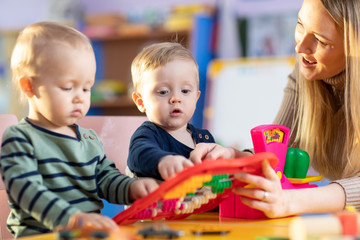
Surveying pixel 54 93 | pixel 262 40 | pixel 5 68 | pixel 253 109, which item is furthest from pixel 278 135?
pixel 5 68

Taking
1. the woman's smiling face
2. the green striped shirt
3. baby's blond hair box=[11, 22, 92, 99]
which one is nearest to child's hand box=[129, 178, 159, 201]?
the green striped shirt

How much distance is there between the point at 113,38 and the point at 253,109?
1528 mm

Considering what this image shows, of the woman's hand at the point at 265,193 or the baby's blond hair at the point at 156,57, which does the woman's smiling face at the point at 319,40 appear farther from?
the woman's hand at the point at 265,193

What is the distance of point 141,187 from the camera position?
89 cm

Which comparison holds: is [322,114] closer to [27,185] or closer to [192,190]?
[192,190]

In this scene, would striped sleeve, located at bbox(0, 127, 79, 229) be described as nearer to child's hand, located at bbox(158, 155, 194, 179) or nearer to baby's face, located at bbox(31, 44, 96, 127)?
baby's face, located at bbox(31, 44, 96, 127)

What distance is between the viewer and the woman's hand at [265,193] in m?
0.91

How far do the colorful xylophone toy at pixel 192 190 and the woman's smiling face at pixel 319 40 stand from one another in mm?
395

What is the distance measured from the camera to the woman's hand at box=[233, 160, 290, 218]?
0.91 meters

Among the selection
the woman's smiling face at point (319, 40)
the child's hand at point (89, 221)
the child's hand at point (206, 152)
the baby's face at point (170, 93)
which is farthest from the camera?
the woman's smiling face at point (319, 40)

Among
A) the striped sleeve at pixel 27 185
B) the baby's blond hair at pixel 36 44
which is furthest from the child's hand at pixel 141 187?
the baby's blond hair at pixel 36 44

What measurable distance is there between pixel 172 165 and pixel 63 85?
8.7 inches

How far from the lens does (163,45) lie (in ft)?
3.68

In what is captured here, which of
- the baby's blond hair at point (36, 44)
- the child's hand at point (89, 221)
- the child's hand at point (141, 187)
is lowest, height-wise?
the child's hand at point (89, 221)
